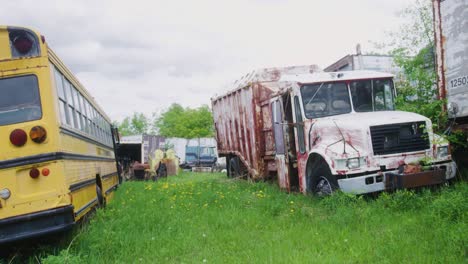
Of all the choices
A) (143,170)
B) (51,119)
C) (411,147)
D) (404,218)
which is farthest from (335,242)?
(143,170)

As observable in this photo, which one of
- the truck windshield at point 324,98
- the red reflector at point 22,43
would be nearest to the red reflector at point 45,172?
the red reflector at point 22,43

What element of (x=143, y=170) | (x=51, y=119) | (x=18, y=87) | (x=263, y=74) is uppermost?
(x=263, y=74)

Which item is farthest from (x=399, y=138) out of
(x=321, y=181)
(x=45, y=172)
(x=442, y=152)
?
(x=45, y=172)

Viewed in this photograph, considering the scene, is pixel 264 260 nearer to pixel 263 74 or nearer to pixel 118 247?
pixel 118 247

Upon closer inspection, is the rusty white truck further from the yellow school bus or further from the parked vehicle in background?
the parked vehicle in background

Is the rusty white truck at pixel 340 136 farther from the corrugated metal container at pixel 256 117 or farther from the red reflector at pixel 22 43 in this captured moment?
the red reflector at pixel 22 43

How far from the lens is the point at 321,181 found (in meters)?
8.05

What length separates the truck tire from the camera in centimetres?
757

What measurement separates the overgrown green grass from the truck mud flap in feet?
0.60

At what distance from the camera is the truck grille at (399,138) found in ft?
24.1

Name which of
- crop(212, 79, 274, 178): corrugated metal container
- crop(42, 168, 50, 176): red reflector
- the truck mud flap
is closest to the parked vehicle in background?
crop(212, 79, 274, 178): corrugated metal container

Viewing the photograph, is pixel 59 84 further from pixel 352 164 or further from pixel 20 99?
pixel 352 164

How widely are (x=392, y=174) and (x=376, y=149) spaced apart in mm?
509

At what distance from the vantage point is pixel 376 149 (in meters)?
7.32
